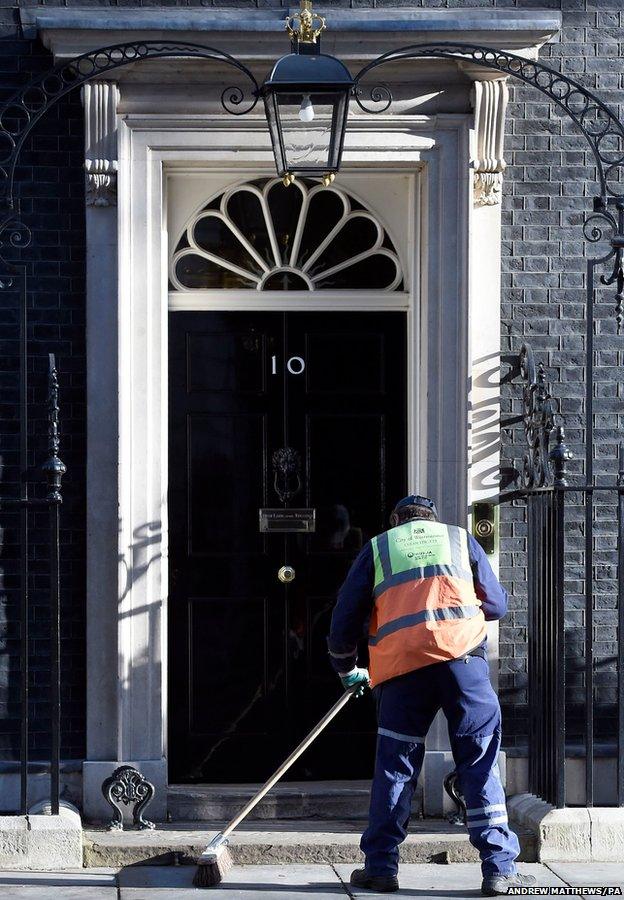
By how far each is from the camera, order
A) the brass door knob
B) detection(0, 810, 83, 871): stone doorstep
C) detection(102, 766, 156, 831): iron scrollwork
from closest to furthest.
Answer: detection(0, 810, 83, 871): stone doorstep < detection(102, 766, 156, 831): iron scrollwork < the brass door knob

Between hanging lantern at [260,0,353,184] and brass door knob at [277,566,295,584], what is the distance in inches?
91.1

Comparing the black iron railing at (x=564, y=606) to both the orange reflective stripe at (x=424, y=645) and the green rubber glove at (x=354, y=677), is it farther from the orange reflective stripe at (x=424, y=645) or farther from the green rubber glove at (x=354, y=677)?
the green rubber glove at (x=354, y=677)

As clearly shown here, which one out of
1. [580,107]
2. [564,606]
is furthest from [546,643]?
[580,107]

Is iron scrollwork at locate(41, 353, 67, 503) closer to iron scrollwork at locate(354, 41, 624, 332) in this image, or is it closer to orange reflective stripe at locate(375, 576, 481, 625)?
orange reflective stripe at locate(375, 576, 481, 625)

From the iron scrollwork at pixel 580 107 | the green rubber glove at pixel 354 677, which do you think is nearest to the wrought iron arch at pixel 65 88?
the iron scrollwork at pixel 580 107

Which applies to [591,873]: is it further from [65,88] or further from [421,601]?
[65,88]

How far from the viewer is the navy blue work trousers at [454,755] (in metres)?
6.64

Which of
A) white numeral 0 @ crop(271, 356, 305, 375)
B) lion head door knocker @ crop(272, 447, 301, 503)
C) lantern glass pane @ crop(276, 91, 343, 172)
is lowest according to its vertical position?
lion head door knocker @ crop(272, 447, 301, 503)

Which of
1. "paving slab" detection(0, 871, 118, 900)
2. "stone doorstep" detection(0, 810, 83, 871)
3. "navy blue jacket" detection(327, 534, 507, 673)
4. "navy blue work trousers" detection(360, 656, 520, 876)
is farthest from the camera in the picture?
"stone doorstep" detection(0, 810, 83, 871)

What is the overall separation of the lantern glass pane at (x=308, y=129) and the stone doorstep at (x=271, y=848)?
3.27 meters

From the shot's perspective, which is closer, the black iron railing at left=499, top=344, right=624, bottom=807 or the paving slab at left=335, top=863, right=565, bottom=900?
the paving slab at left=335, top=863, right=565, bottom=900

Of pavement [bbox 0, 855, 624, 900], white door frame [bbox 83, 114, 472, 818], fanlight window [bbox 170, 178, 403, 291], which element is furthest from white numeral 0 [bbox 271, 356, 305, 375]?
pavement [bbox 0, 855, 624, 900]

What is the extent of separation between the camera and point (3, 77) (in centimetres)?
822

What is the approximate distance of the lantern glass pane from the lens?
696 centimetres
